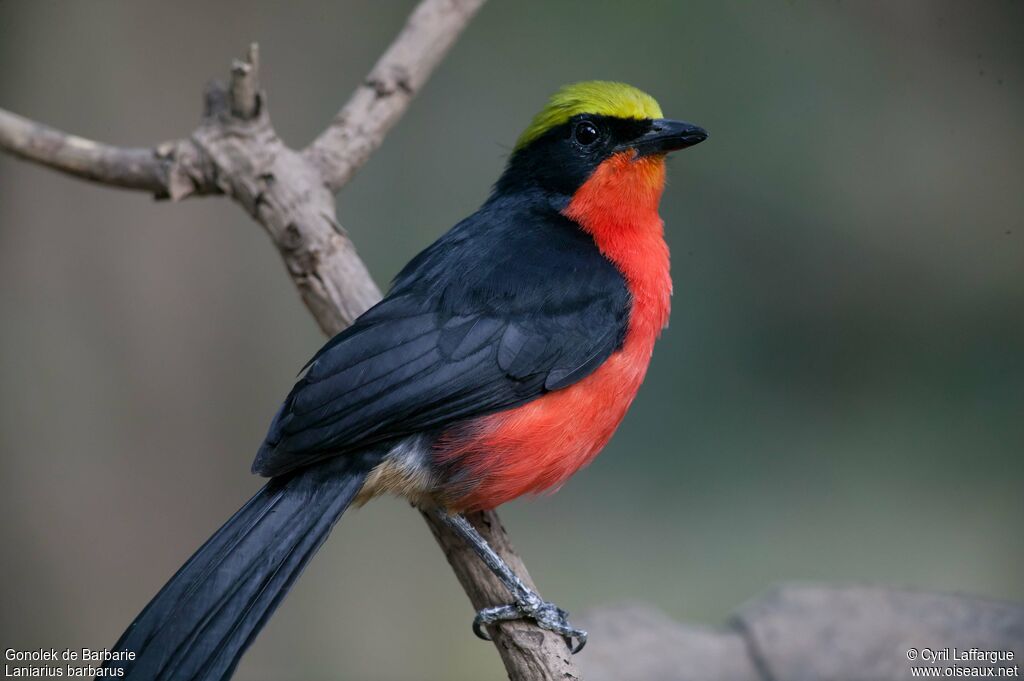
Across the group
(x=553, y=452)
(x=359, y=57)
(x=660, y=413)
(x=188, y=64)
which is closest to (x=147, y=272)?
(x=188, y=64)

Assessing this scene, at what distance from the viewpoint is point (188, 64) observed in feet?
20.0

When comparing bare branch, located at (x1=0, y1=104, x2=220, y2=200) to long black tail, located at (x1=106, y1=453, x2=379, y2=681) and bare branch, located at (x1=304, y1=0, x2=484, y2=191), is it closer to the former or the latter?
bare branch, located at (x1=304, y1=0, x2=484, y2=191)

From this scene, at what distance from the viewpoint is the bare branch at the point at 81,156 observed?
4.09m

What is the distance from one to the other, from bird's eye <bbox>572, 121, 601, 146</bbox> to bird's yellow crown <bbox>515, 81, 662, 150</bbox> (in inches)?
1.6

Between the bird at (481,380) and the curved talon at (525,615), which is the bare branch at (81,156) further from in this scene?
the curved talon at (525,615)

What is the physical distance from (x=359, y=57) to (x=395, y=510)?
2.86 meters

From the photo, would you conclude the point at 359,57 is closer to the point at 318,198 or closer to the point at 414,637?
the point at 318,198

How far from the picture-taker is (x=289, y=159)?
409cm

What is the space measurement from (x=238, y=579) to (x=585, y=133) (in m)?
1.82

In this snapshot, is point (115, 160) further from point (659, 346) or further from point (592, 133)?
point (659, 346)

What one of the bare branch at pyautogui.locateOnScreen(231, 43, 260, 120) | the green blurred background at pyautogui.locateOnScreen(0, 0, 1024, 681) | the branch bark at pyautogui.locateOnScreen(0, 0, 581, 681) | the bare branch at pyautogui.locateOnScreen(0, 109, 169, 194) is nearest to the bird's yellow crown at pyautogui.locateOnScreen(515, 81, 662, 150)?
the branch bark at pyautogui.locateOnScreen(0, 0, 581, 681)

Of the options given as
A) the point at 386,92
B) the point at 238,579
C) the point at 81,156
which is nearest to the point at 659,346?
the point at 386,92

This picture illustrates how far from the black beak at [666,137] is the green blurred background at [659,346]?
267 centimetres

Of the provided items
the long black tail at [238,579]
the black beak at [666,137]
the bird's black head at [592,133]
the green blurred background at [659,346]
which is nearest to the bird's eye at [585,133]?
the bird's black head at [592,133]
